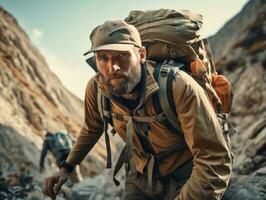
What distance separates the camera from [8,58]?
28766 millimetres

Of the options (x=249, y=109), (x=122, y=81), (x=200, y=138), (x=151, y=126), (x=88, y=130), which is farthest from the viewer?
(x=249, y=109)

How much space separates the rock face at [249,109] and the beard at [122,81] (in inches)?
69.0

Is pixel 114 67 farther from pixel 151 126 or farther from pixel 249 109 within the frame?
pixel 249 109

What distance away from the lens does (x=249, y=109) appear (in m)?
13.5

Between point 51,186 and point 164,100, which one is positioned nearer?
point 164,100

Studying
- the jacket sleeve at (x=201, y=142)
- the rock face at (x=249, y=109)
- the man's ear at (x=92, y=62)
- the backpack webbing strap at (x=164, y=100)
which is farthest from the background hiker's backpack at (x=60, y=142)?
the jacket sleeve at (x=201, y=142)

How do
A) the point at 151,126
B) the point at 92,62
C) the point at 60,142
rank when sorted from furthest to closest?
the point at 60,142
the point at 92,62
the point at 151,126

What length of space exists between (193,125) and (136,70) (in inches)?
25.2

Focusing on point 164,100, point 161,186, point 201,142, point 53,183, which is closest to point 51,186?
point 53,183

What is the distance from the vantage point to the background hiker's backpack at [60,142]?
12489 millimetres

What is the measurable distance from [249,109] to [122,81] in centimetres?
1162

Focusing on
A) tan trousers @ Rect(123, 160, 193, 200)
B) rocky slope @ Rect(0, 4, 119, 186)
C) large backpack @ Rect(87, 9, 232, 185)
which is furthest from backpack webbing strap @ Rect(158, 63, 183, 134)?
rocky slope @ Rect(0, 4, 119, 186)

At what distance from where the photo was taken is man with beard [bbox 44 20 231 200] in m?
2.58

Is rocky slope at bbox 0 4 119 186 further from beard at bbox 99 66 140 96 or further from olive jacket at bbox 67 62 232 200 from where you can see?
olive jacket at bbox 67 62 232 200
